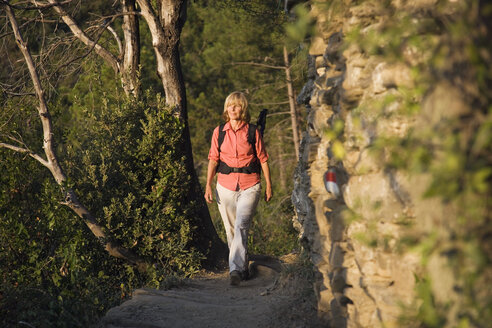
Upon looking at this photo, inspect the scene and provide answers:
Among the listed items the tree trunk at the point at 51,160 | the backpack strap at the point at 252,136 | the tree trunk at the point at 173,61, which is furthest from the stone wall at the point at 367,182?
the tree trunk at the point at 173,61

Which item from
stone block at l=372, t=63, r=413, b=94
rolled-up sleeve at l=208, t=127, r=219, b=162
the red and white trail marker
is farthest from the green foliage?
stone block at l=372, t=63, r=413, b=94

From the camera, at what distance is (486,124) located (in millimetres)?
2072

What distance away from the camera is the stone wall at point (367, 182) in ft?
8.12

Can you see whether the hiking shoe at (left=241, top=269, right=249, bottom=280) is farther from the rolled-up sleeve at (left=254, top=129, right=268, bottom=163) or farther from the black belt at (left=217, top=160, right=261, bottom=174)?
the rolled-up sleeve at (left=254, top=129, right=268, bottom=163)

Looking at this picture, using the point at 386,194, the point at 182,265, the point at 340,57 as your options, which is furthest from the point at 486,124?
the point at 182,265

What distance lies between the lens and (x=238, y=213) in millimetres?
6477

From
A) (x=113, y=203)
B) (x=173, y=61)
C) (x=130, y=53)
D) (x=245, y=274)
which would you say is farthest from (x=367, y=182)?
(x=130, y=53)

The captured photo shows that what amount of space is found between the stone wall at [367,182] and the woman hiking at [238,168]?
173 cm

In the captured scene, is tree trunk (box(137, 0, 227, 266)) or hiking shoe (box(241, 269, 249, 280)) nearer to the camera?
hiking shoe (box(241, 269, 249, 280))

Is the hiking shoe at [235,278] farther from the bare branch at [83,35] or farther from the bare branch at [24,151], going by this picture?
the bare branch at [83,35]

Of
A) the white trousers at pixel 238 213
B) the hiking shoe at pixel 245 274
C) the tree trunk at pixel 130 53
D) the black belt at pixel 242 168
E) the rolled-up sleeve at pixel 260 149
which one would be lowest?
the hiking shoe at pixel 245 274

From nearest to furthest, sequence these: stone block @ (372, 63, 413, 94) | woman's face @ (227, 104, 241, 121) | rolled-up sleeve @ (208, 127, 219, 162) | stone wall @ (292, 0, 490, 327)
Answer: stone wall @ (292, 0, 490, 327) → stone block @ (372, 63, 413, 94) → woman's face @ (227, 104, 241, 121) → rolled-up sleeve @ (208, 127, 219, 162)

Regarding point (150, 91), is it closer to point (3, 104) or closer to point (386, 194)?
point (3, 104)

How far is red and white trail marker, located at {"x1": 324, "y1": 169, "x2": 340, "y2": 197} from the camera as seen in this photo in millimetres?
3941
